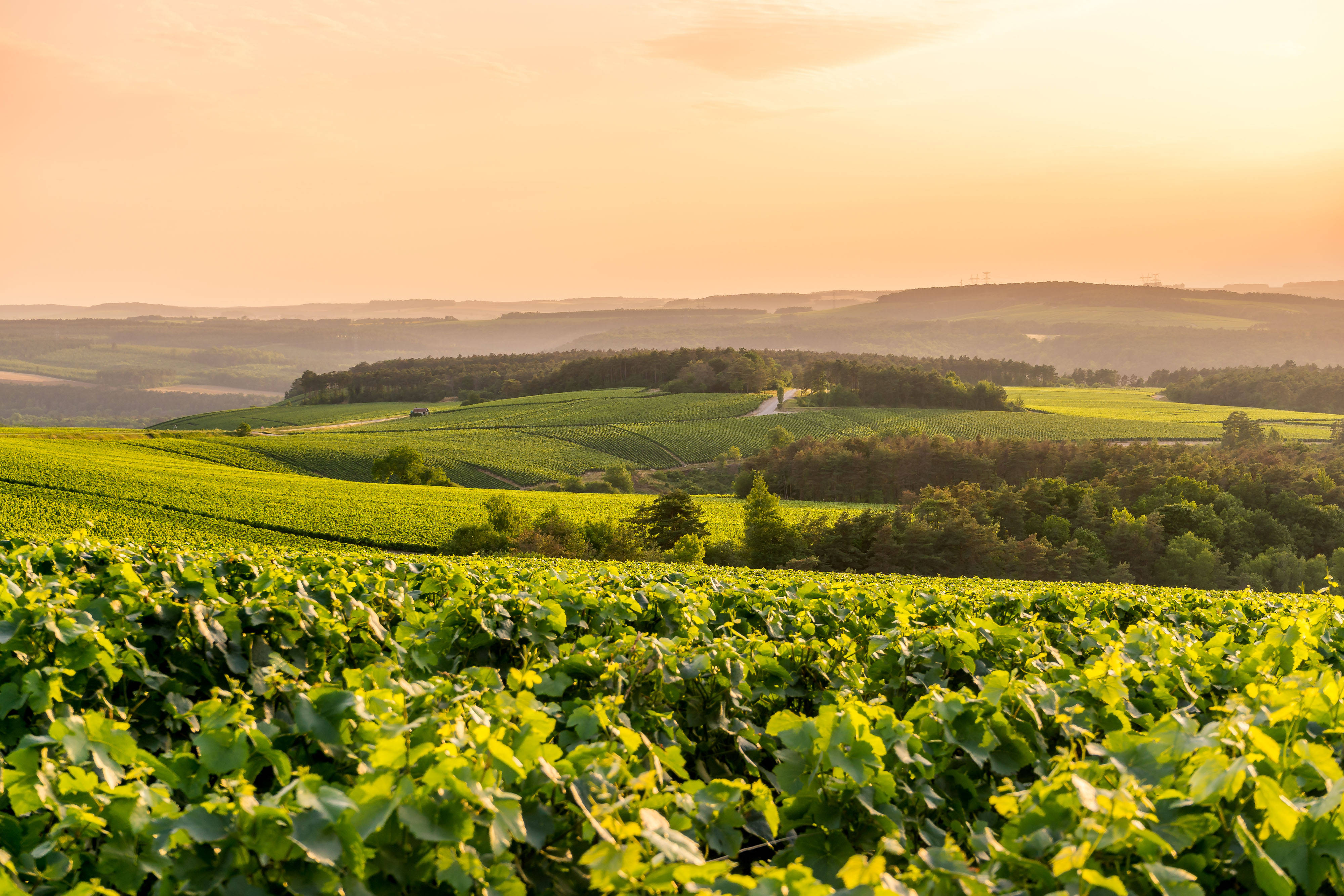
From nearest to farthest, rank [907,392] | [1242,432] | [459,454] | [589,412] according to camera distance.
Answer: [459,454] → [1242,432] → [589,412] → [907,392]

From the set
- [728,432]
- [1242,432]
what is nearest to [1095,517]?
[728,432]

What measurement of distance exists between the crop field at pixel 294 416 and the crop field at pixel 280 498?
62254 millimetres

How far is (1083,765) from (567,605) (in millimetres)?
5731

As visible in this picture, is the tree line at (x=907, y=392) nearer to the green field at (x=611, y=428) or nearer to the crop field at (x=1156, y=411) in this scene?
the green field at (x=611, y=428)

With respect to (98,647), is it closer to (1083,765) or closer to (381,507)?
(1083,765)

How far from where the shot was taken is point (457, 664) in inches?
285

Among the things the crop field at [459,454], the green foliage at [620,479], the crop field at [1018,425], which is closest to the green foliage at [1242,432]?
the crop field at [1018,425]

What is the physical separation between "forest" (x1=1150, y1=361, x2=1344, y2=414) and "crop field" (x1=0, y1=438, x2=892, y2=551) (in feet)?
469

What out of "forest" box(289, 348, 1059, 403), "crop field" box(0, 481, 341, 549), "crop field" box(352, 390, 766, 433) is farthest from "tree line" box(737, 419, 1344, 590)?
"forest" box(289, 348, 1059, 403)

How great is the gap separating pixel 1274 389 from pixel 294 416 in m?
200

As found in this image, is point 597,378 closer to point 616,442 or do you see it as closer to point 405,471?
point 616,442

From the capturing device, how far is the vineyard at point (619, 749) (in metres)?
2.92

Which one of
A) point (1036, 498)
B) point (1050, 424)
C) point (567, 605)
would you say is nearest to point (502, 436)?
point (1036, 498)

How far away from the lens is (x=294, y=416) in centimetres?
→ 14712
